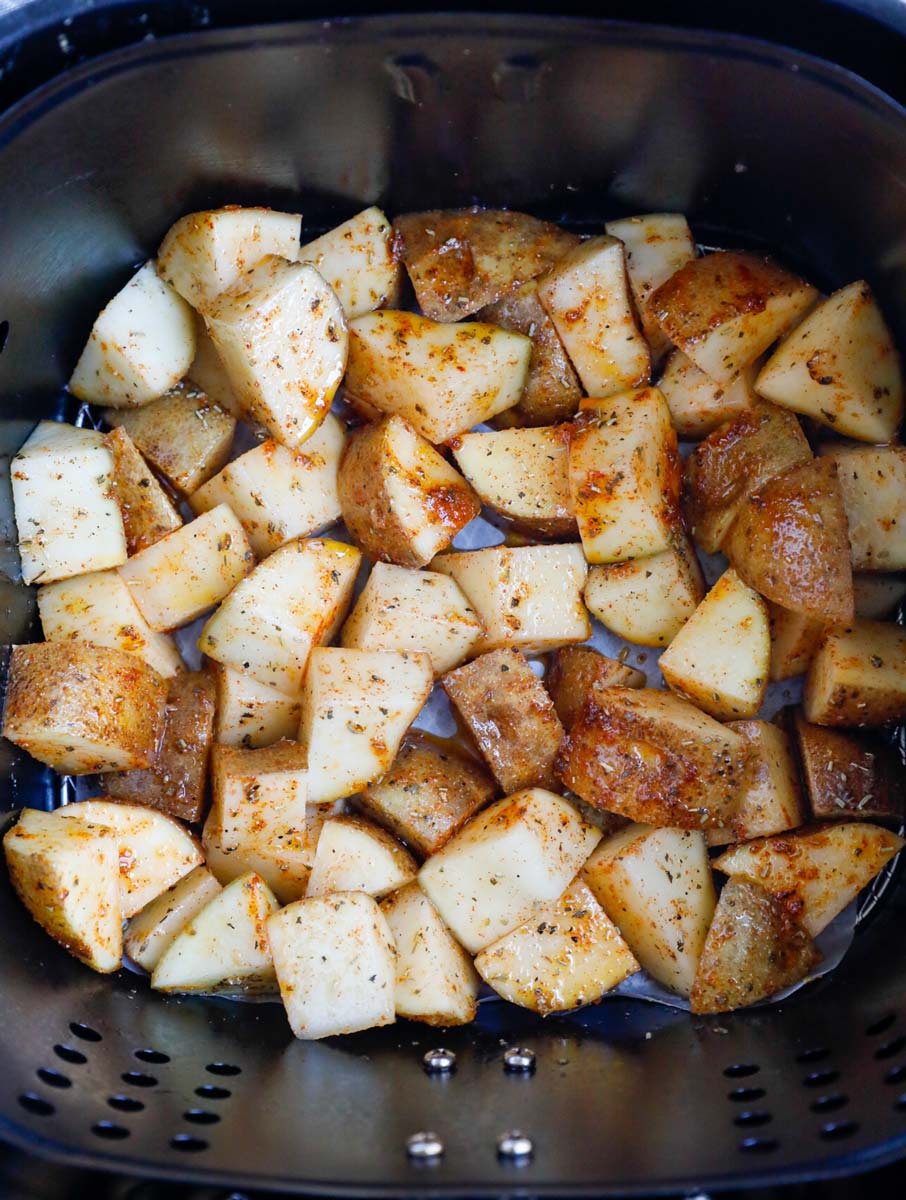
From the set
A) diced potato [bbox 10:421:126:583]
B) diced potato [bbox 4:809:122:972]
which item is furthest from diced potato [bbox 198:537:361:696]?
diced potato [bbox 4:809:122:972]

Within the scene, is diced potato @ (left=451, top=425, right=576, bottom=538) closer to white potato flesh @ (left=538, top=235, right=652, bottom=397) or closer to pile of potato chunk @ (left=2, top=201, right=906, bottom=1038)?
pile of potato chunk @ (left=2, top=201, right=906, bottom=1038)

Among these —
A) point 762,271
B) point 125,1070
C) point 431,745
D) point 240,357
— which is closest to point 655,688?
point 431,745

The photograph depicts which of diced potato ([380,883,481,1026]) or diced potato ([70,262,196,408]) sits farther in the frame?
diced potato ([70,262,196,408])

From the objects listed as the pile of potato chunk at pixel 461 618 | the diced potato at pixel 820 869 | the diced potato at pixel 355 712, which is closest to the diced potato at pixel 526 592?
the pile of potato chunk at pixel 461 618

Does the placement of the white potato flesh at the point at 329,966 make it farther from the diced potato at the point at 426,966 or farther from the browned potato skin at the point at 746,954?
the browned potato skin at the point at 746,954

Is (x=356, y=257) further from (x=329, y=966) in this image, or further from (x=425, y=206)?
(x=329, y=966)

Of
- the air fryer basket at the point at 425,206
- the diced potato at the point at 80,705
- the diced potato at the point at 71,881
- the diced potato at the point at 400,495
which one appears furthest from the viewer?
the diced potato at the point at 400,495

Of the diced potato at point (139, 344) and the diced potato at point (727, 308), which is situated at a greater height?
the diced potato at point (139, 344)

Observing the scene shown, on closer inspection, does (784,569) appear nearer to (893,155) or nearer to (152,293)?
(893,155)
